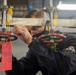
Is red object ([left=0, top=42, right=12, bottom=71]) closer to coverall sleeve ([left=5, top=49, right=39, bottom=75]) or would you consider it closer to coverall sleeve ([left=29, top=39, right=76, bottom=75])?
coverall sleeve ([left=29, top=39, right=76, bottom=75])

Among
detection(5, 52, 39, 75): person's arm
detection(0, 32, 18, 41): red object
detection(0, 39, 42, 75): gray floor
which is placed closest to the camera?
detection(0, 32, 18, 41): red object

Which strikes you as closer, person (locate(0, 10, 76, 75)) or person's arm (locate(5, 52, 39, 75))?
person (locate(0, 10, 76, 75))

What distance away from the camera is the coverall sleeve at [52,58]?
93 centimetres

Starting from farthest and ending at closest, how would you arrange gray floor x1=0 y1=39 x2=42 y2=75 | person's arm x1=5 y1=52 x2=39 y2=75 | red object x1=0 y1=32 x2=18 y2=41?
1. gray floor x1=0 y1=39 x2=42 y2=75
2. person's arm x1=5 y1=52 x2=39 y2=75
3. red object x1=0 y1=32 x2=18 y2=41

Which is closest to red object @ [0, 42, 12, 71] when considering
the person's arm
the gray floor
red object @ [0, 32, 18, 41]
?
red object @ [0, 32, 18, 41]

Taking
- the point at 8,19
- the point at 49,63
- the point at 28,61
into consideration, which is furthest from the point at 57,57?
the point at 28,61

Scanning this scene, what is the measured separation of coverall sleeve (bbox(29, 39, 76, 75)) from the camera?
0.93 m

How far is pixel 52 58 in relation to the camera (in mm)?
944

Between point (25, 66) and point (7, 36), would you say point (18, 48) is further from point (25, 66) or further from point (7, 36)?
point (7, 36)

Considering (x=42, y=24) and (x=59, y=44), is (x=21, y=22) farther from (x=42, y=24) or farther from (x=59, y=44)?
(x=59, y=44)

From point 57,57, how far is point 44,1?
372cm

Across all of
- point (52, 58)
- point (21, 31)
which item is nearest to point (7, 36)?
point (21, 31)

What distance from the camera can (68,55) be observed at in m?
0.95

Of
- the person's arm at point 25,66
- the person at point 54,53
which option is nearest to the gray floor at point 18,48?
Result: the person's arm at point 25,66
